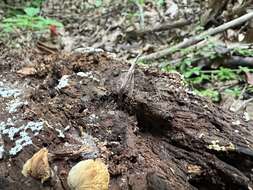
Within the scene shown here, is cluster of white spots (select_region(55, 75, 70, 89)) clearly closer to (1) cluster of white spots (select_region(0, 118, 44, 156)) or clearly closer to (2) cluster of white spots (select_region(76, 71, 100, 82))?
(2) cluster of white spots (select_region(76, 71, 100, 82))

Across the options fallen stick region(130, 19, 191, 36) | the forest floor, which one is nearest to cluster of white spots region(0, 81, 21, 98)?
the forest floor

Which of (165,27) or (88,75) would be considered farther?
(165,27)

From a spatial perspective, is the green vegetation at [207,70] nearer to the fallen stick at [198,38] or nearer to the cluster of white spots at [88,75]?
the fallen stick at [198,38]

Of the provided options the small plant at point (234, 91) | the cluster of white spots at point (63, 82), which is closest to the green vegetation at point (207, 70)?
the small plant at point (234, 91)

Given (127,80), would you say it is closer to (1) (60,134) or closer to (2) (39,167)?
(1) (60,134)

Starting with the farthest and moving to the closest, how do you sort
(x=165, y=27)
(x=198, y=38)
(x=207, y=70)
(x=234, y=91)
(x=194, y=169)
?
(x=165, y=27) < (x=198, y=38) < (x=207, y=70) < (x=234, y=91) < (x=194, y=169)

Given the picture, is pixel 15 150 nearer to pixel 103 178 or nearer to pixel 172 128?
pixel 103 178

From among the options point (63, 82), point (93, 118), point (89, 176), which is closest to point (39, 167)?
point (89, 176)
